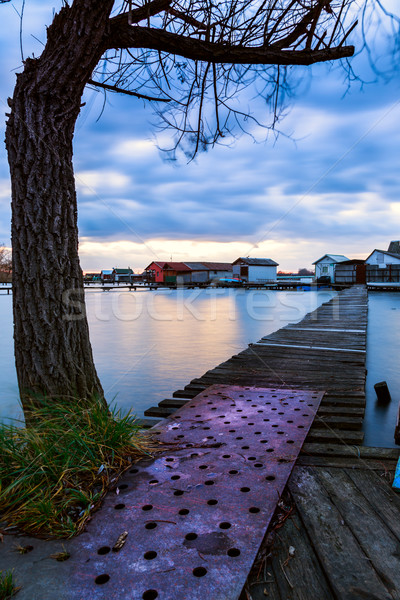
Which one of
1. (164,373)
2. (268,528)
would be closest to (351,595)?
(268,528)

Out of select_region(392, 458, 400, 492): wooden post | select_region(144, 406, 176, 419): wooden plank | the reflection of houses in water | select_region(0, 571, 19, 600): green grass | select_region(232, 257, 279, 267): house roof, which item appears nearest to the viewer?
select_region(0, 571, 19, 600): green grass

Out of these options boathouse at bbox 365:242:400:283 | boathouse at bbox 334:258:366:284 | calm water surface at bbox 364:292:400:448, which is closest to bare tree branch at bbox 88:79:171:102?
calm water surface at bbox 364:292:400:448

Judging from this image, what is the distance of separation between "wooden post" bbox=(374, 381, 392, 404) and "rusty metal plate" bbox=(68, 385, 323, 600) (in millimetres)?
3253

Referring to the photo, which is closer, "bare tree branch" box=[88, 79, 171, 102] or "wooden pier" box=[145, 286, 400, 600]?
"wooden pier" box=[145, 286, 400, 600]

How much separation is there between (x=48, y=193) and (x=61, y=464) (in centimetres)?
163

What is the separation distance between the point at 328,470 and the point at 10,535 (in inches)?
58.4

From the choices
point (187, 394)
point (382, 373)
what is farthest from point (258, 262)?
point (187, 394)

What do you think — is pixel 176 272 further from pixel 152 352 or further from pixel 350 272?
pixel 152 352

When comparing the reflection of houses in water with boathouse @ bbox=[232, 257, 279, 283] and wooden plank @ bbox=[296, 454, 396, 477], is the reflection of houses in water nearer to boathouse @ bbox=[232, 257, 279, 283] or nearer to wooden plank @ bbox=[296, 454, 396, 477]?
boathouse @ bbox=[232, 257, 279, 283]

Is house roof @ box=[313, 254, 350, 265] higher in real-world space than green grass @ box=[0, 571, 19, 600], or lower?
higher

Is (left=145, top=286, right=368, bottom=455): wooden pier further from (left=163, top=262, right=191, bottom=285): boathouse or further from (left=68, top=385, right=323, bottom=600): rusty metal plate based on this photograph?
(left=163, top=262, right=191, bottom=285): boathouse

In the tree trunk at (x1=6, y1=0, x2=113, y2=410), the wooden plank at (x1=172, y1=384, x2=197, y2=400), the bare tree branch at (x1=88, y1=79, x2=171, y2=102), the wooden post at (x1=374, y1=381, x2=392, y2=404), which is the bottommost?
the wooden post at (x1=374, y1=381, x2=392, y2=404)

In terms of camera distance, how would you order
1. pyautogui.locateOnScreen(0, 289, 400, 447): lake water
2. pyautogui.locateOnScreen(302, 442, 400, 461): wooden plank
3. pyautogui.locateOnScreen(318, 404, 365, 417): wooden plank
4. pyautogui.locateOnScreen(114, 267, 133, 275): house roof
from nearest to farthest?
pyautogui.locateOnScreen(302, 442, 400, 461): wooden plank
pyautogui.locateOnScreen(318, 404, 365, 417): wooden plank
pyautogui.locateOnScreen(0, 289, 400, 447): lake water
pyautogui.locateOnScreen(114, 267, 133, 275): house roof

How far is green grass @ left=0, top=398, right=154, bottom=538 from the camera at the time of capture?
1.63 m
